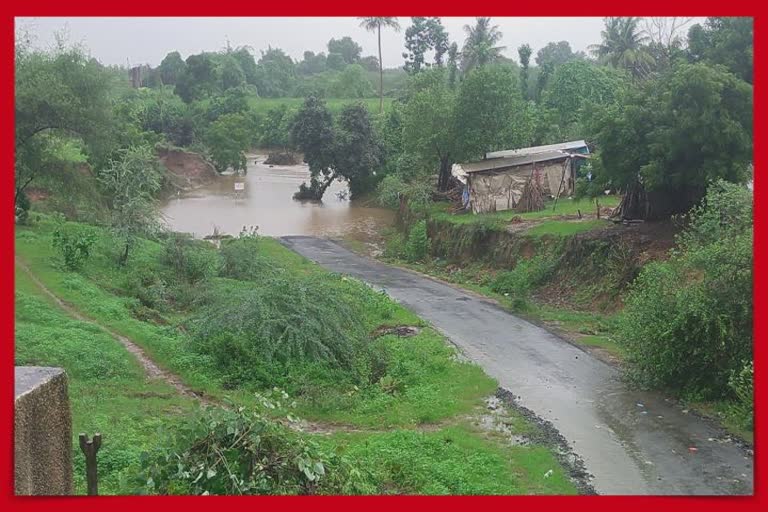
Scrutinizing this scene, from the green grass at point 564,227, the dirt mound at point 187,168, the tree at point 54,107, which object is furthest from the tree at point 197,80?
the green grass at point 564,227

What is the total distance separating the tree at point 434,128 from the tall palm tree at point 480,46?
19224mm

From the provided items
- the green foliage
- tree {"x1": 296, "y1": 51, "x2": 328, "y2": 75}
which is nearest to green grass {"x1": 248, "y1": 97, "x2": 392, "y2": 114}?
tree {"x1": 296, "y1": 51, "x2": 328, "y2": 75}

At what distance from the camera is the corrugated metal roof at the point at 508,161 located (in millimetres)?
35656

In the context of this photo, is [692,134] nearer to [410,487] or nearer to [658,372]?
[658,372]

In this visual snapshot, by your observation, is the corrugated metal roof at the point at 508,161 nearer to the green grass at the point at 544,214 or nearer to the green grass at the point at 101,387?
the green grass at the point at 544,214

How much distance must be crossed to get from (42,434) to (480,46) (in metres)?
55.3

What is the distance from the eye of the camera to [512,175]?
3519 centimetres

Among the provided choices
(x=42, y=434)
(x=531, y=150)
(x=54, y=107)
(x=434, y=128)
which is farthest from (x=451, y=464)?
(x=531, y=150)

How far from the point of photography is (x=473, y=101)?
36188 millimetres

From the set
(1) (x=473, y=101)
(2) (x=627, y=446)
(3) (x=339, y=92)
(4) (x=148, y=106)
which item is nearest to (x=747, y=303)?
(2) (x=627, y=446)

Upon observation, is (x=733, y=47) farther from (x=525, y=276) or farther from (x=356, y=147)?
(x=356, y=147)

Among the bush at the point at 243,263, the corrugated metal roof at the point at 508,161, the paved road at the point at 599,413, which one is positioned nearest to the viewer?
the paved road at the point at 599,413

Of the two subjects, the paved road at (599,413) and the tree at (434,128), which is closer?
the paved road at (599,413)

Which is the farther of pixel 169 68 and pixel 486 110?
pixel 169 68
